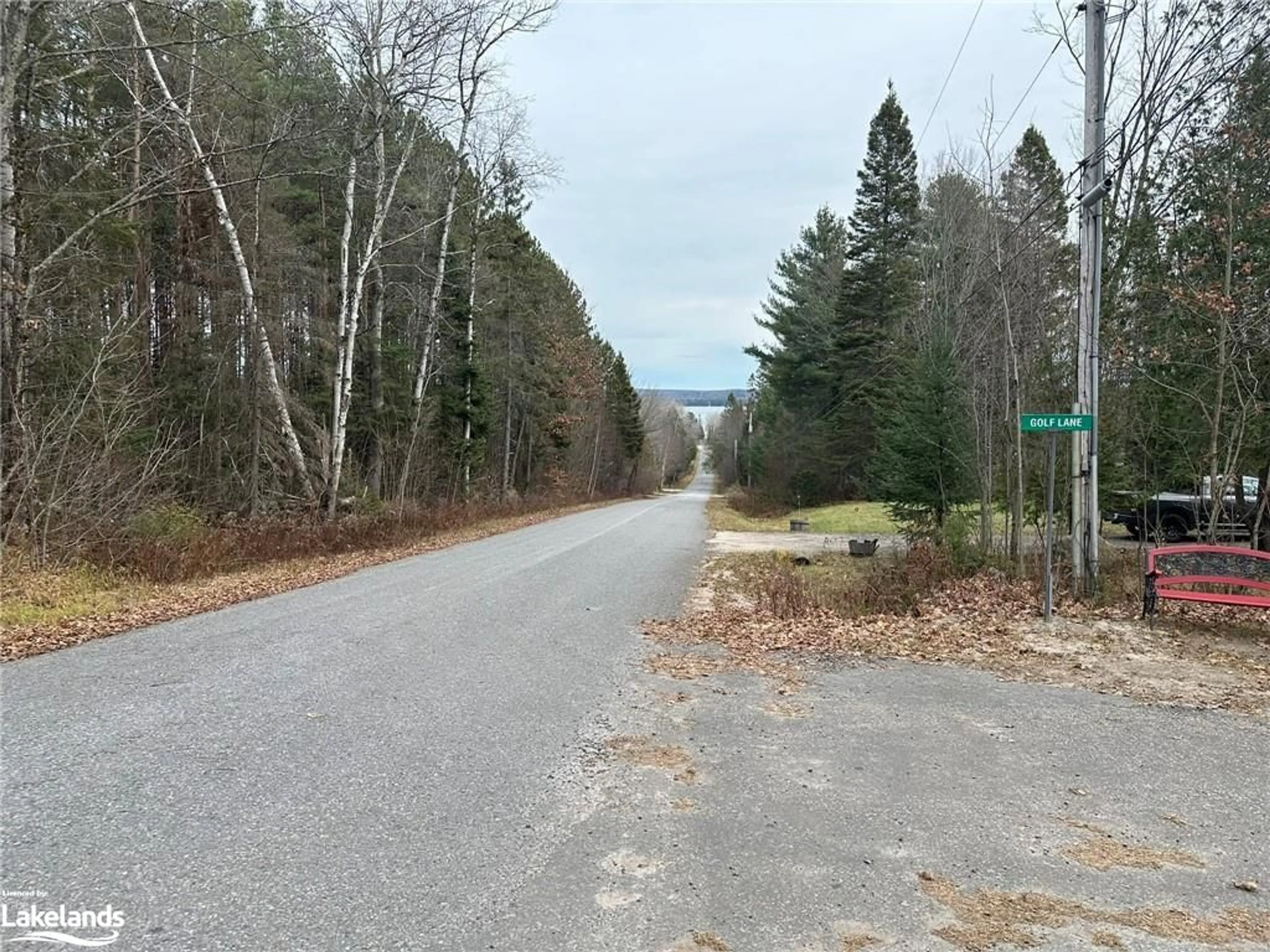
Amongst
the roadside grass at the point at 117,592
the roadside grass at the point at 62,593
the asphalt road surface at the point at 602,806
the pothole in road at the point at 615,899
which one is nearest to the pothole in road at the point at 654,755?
the asphalt road surface at the point at 602,806

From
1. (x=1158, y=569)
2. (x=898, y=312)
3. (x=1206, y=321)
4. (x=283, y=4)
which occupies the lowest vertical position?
(x=1158, y=569)

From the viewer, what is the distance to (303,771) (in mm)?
3936

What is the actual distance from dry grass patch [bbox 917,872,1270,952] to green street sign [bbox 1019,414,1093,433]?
5734 millimetres

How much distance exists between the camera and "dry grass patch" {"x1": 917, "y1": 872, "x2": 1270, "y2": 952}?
2602mm

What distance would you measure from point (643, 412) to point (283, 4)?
229ft

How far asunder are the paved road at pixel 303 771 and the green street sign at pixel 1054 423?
4.69 meters

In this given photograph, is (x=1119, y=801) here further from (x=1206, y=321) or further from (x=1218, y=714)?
(x=1206, y=321)

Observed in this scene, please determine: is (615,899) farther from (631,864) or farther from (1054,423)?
(1054,423)

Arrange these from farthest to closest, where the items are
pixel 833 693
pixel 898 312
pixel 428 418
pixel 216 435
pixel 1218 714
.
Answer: pixel 898 312, pixel 428 418, pixel 216 435, pixel 833 693, pixel 1218 714

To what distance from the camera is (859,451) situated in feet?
117

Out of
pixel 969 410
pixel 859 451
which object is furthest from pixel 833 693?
pixel 859 451

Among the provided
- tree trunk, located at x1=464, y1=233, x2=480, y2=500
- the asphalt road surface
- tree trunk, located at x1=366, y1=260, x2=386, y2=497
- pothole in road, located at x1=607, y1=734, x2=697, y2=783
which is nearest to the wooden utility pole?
the asphalt road surface

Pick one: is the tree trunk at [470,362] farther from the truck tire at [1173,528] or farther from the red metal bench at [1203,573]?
the red metal bench at [1203,573]

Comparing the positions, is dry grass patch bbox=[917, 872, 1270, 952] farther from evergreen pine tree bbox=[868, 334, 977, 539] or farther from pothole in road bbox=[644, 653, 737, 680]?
evergreen pine tree bbox=[868, 334, 977, 539]
